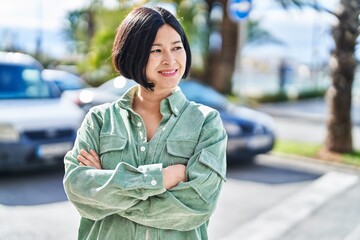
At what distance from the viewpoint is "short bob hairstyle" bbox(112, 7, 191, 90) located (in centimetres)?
176

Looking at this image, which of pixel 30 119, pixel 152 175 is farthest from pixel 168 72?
pixel 30 119

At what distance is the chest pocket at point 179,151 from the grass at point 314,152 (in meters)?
6.48

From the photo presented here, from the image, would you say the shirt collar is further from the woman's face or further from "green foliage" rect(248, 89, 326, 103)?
"green foliage" rect(248, 89, 326, 103)

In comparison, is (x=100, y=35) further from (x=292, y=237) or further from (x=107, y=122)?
(x=107, y=122)

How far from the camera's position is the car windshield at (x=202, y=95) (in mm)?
7954

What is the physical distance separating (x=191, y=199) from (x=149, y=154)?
0.73 feet

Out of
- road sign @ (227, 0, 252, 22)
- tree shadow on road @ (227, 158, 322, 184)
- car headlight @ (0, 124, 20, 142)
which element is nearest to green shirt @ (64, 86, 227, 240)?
car headlight @ (0, 124, 20, 142)

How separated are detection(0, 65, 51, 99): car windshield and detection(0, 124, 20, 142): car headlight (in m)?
0.94

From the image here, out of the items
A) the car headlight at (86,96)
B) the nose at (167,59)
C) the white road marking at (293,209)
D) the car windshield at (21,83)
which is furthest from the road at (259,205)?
the nose at (167,59)

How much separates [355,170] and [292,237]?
3.37 metres

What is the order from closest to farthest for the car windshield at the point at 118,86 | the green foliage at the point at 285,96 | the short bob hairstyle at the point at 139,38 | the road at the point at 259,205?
the short bob hairstyle at the point at 139,38 < the road at the point at 259,205 < the car windshield at the point at 118,86 < the green foliage at the point at 285,96

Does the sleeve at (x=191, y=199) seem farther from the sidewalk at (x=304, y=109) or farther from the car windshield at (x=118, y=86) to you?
the sidewalk at (x=304, y=109)

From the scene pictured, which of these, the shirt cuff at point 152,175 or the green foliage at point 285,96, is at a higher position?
the shirt cuff at point 152,175

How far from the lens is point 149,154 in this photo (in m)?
1.76
